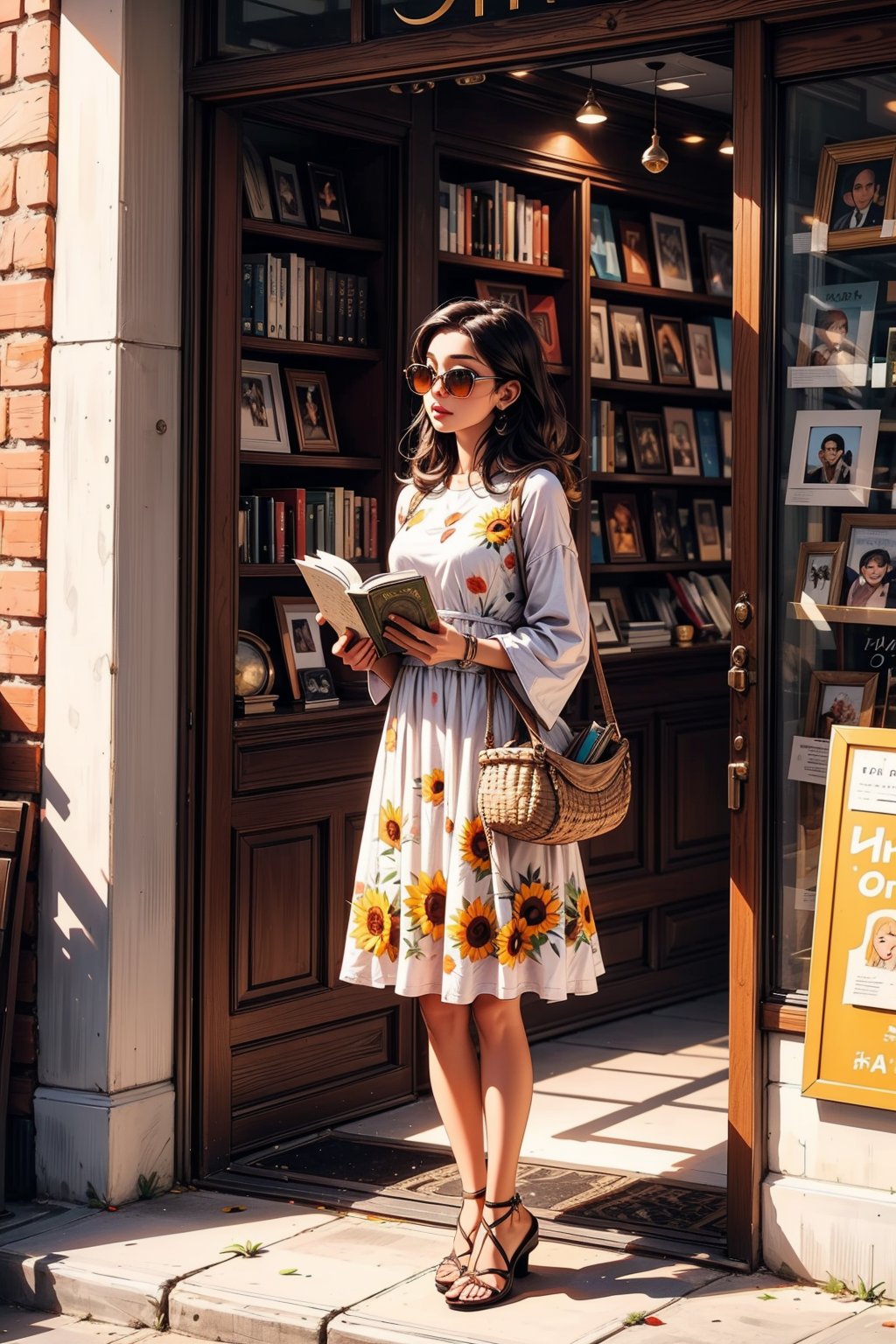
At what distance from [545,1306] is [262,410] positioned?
2.53m

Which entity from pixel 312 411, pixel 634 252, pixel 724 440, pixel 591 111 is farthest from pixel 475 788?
pixel 724 440

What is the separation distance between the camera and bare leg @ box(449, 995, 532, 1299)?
3.60 meters

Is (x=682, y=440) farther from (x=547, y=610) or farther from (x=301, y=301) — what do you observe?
(x=547, y=610)

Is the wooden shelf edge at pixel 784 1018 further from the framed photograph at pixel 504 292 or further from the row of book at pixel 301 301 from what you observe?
the framed photograph at pixel 504 292

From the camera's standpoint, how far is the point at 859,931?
3.63m

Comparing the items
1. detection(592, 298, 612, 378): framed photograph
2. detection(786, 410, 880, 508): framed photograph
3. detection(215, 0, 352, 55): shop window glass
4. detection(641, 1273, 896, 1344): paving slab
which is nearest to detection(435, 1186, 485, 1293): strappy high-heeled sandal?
detection(641, 1273, 896, 1344): paving slab

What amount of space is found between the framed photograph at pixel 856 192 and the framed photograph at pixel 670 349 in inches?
107

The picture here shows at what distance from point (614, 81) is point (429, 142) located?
3.13 ft

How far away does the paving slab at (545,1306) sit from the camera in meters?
3.44

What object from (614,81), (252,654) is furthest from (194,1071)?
(614,81)

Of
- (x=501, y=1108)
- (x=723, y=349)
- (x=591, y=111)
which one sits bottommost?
(x=501, y=1108)

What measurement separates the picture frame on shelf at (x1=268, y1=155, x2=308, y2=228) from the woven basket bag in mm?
1753

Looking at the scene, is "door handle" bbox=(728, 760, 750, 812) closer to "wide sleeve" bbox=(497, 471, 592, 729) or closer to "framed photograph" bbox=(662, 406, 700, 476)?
"wide sleeve" bbox=(497, 471, 592, 729)

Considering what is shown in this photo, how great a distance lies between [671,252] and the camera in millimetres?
6516
